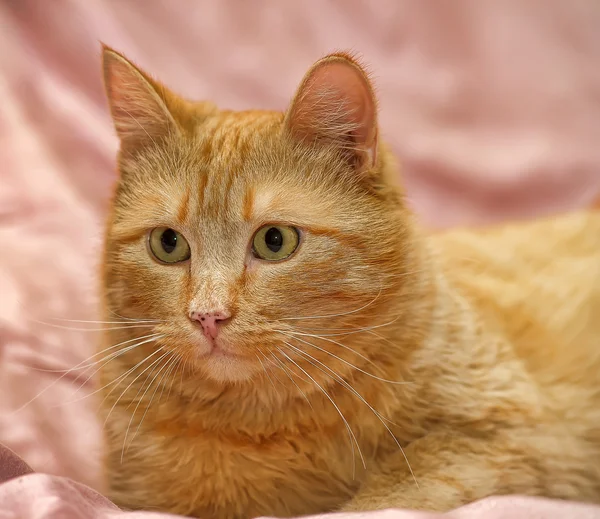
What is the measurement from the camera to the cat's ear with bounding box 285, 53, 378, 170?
47.8 inches

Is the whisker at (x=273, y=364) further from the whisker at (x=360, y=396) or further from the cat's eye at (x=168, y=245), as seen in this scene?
the cat's eye at (x=168, y=245)

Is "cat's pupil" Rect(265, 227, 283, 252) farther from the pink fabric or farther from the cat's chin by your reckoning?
the pink fabric

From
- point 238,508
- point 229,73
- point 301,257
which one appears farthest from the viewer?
point 229,73

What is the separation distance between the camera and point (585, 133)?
263cm

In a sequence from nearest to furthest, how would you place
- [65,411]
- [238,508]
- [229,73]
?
[238,508], [65,411], [229,73]

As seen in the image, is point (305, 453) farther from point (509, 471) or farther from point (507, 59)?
point (507, 59)

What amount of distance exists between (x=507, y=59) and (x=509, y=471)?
1725 millimetres

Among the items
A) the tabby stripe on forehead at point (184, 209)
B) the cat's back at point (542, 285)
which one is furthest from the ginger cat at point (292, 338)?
the cat's back at point (542, 285)

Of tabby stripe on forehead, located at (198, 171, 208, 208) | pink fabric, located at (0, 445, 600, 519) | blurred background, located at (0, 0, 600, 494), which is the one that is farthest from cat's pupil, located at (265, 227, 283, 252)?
blurred background, located at (0, 0, 600, 494)

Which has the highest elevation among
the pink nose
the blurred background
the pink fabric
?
the blurred background

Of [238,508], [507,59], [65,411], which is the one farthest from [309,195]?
[507,59]

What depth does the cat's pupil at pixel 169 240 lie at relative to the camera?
1.30 m

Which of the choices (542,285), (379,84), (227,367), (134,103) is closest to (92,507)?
(227,367)

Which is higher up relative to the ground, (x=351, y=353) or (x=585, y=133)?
(x=585, y=133)
